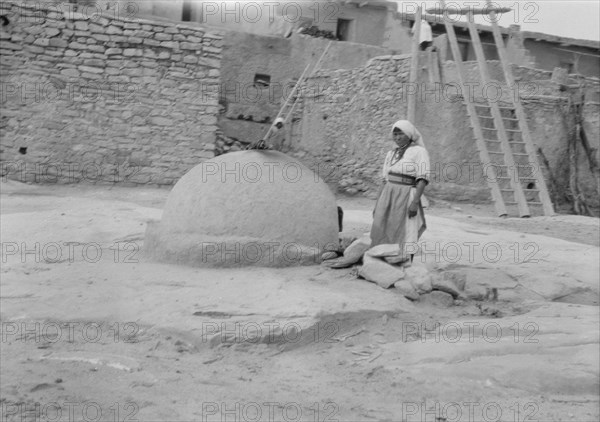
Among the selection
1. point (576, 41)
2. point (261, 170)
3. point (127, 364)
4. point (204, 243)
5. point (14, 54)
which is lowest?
point (127, 364)

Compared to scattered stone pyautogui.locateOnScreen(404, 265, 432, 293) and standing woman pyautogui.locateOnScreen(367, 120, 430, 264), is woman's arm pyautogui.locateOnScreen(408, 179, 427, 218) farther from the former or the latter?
scattered stone pyautogui.locateOnScreen(404, 265, 432, 293)

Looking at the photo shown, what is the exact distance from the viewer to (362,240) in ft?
19.7

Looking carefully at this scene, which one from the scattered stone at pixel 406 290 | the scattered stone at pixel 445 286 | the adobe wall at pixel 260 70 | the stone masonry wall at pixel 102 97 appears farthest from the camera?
the adobe wall at pixel 260 70

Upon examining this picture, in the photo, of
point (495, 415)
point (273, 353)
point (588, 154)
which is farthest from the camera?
point (588, 154)

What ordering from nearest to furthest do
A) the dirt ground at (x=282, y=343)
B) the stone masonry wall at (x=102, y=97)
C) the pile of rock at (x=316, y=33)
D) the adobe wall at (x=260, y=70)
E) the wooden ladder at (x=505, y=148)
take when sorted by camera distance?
the dirt ground at (x=282, y=343), the stone masonry wall at (x=102, y=97), the wooden ladder at (x=505, y=148), the adobe wall at (x=260, y=70), the pile of rock at (x=316, y=33)

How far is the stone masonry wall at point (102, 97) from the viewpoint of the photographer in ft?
36.9

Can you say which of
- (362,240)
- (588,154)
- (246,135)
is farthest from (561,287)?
(246,135)

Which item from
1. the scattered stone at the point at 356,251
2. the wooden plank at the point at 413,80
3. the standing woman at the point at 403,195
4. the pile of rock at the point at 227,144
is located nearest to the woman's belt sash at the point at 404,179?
the standing woman at the point at 403,195

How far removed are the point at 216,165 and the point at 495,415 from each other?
3.34 m

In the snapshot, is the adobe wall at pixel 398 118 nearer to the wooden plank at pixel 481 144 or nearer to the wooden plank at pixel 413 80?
the wooden plank at pixel 413 80

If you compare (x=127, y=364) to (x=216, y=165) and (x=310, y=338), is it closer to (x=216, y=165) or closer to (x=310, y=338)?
(x=310, y=338)

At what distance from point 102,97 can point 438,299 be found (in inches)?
310

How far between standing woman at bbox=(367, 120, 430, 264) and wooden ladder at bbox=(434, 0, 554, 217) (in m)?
5.53

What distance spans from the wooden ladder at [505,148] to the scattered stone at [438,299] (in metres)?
6.01
